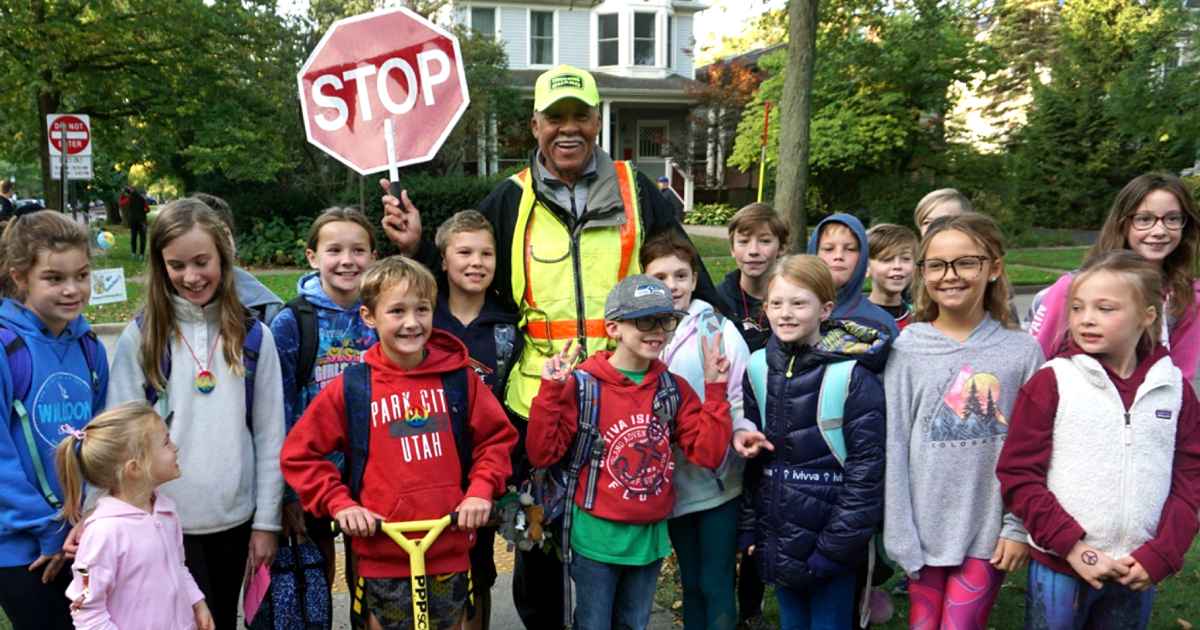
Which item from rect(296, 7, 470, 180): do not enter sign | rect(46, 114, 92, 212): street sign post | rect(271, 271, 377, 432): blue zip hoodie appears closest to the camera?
rect(271, 271, 377, 432): blue zip hoodie

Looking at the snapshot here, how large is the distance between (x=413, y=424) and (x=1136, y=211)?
321cm

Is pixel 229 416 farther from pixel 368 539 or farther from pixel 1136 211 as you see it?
pixel 1136 211

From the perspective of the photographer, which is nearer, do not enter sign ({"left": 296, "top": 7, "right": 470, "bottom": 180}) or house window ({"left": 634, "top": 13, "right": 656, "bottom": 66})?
do not enter sign ({"left": 296, "top": 7, "right": 470, "bottom": 180})

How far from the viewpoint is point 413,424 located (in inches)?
121

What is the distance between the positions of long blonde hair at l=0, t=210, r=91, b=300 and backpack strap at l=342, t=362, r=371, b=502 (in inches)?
43.4

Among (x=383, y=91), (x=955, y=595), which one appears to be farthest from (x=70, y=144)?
(x=955, y=595)

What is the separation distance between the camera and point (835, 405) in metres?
3.17

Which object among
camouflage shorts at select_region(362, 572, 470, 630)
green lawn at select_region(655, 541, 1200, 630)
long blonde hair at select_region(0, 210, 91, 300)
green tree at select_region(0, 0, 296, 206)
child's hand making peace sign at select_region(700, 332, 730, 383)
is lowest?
green lawn at select_region(655, 541, 1200, 630)

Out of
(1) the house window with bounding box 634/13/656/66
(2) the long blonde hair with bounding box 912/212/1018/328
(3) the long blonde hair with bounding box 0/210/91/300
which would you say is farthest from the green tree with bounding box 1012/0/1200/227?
(3) the long blonde hair with bounding box 0/210/91/300

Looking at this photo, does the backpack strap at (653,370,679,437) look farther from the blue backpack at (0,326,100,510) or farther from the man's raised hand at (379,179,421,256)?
the blue backpack at (0,326,100,510)

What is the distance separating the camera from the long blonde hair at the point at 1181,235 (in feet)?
12.1

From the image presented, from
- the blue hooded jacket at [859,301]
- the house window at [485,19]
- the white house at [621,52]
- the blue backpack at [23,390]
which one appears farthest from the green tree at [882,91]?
the blue backpack at [23,390]

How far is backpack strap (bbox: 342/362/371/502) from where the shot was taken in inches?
120

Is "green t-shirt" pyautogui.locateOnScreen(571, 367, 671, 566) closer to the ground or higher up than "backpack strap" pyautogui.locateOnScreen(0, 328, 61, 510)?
closer to the ground
